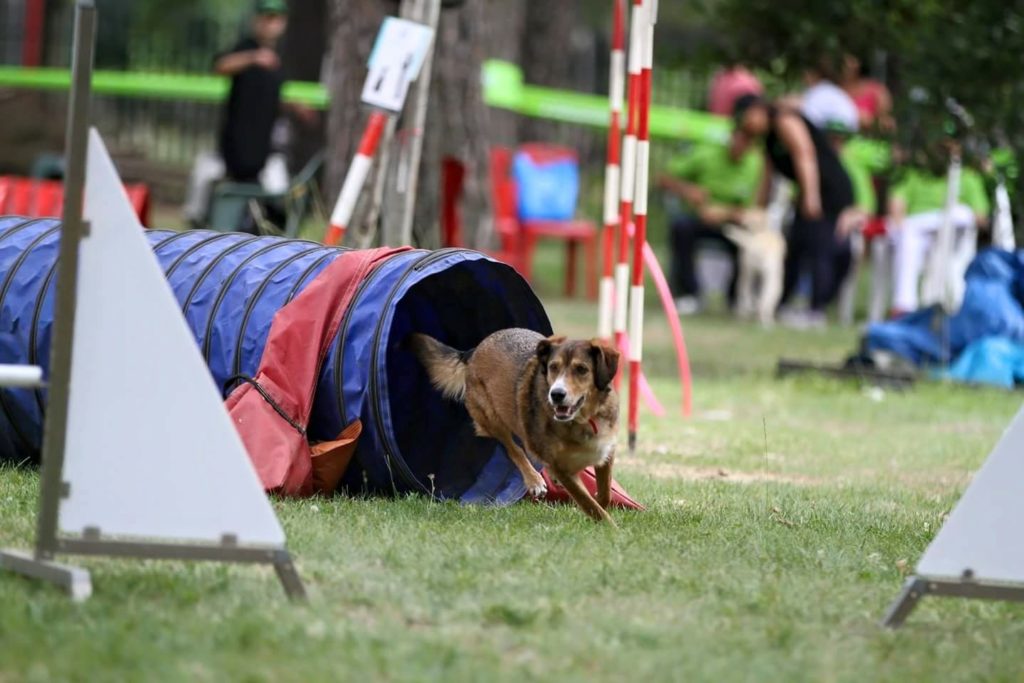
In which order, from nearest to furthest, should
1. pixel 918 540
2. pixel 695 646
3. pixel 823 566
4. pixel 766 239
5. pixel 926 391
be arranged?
pixel 695 646
pixel 823 566
pixel 918 540
pixel 926 391
pixel 766 239

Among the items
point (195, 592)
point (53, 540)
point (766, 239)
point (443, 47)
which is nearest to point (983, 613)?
point (195, 592)

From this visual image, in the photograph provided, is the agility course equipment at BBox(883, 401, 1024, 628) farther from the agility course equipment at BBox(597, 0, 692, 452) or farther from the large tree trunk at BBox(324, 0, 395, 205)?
the large tree trunk at BBox(324, 0, 395, 205)

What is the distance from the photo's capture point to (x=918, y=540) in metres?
6.05

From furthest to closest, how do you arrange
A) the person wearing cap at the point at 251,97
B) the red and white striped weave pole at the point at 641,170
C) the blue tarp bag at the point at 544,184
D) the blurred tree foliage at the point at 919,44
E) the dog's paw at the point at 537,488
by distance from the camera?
1. the blue tarp bag at the point at 544,184
2. the person wearing cap at the point at 251,97
3. the blurred tree foliage at the point at 919,44
4. the red and white striped weave pole at the point at 641,170
5. the dog's paw at the point at 537,488

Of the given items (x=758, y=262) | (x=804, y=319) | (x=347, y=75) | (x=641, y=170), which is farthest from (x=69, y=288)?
Result: (x=804, y=319)

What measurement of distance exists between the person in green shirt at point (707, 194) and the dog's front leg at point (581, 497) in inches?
457

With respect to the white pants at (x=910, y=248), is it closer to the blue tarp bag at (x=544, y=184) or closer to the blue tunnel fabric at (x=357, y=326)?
the blue tarp bag at (x=544, y=184)

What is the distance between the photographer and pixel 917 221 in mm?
16750

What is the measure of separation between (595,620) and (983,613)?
4.11ft

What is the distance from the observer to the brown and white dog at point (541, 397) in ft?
20.1

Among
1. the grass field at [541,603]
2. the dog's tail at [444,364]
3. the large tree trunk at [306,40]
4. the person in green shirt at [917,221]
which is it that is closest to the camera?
the grass field at [541,603]

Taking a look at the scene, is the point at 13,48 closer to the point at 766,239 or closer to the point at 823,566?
the point at 766,239

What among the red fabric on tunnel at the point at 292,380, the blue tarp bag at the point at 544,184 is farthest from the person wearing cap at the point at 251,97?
the red fabric on tunnel at the point at 292,380

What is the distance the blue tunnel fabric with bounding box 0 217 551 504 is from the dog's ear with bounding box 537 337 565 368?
502 millimetres
